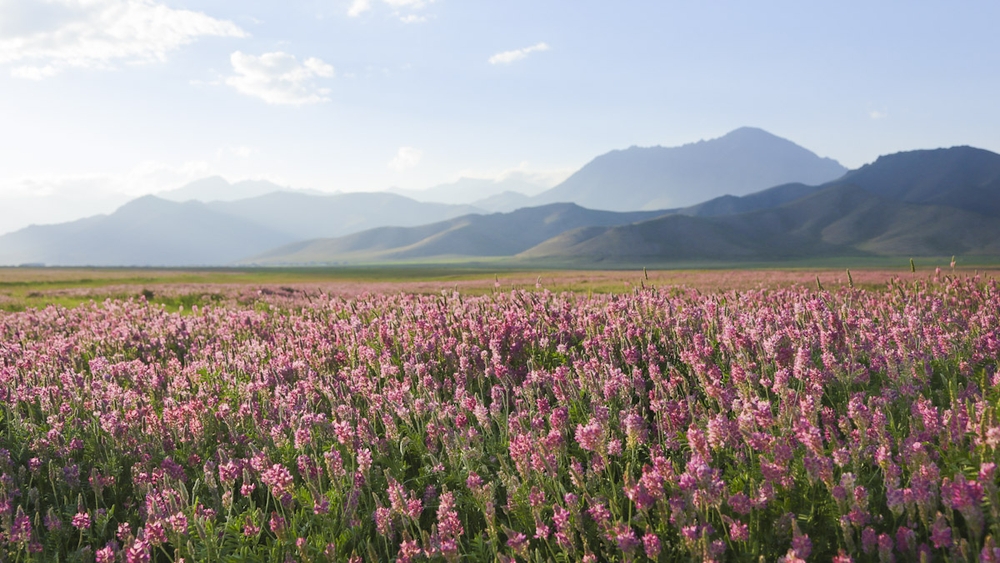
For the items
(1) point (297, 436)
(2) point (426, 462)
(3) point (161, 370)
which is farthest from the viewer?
(3) point (161, 370)

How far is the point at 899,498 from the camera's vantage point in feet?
10.8

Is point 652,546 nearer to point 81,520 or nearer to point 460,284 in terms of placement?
point 81,520

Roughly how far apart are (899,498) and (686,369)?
12.2 feet

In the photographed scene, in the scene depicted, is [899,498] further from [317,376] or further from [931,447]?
[317,376]

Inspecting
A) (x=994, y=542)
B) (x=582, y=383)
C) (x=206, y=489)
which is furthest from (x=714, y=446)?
(x=206, y=489)

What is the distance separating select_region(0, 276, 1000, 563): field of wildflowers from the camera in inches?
142

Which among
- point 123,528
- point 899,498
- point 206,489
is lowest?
point 206,489

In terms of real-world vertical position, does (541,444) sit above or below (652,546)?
above

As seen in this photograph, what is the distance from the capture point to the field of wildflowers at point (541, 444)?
362 centimetres

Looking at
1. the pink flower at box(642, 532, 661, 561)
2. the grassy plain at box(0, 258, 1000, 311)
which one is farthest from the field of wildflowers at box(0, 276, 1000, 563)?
the grassy plain at box(0, 258, 1000, 311)

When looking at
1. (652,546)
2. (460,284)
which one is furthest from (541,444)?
(460,284)

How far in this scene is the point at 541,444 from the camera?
418 cm

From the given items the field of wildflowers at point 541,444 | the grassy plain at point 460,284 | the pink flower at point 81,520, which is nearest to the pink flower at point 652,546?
the field of wildflowers at point 541,444

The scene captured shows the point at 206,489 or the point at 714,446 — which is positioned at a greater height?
the point at 714,446
